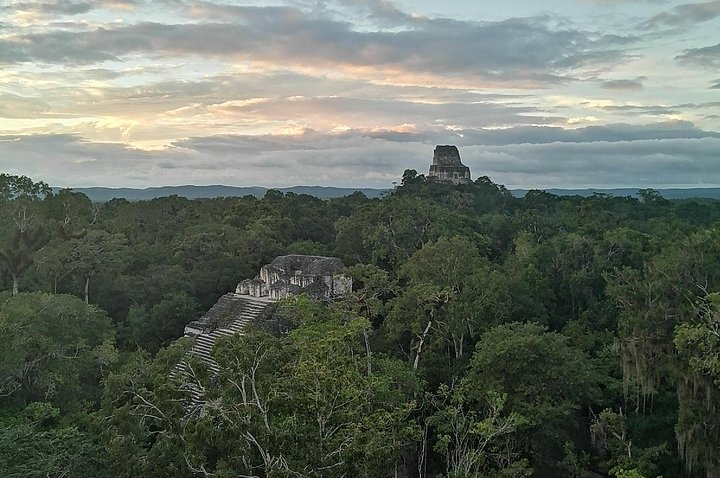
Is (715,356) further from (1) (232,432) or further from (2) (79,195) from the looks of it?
(2) (79,195)

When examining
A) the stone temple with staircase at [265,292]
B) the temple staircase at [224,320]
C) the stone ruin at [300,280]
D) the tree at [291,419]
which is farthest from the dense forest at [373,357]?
the temple staircase at [224,320]

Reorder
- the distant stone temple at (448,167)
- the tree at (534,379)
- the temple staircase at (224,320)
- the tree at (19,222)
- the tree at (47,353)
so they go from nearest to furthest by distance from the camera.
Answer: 1. the tree at (534,379)
2. the tree at (47,353)
3. the temple staircase at (224,320)
4. the tree at (19,222)
5. the distant stone temple at (448,167)

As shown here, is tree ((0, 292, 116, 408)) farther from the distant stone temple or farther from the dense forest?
the distant stone temple

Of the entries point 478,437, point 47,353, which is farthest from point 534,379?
point 47,353

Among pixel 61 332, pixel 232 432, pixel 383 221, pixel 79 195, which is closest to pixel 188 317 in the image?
pixel 61 332

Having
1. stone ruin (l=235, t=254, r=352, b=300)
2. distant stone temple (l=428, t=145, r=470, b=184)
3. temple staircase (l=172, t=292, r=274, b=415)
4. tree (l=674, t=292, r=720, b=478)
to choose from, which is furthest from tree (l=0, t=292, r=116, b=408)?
distant stone temple (l=428, t=145, r=470, b=184)

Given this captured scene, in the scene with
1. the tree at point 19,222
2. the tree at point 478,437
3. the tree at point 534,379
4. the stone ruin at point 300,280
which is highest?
the tree at point 19,222

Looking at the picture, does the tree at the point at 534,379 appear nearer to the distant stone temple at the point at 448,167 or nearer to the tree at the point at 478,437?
the tree at the point at 478,437

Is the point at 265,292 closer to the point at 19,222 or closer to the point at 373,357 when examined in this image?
the point at 373,357
